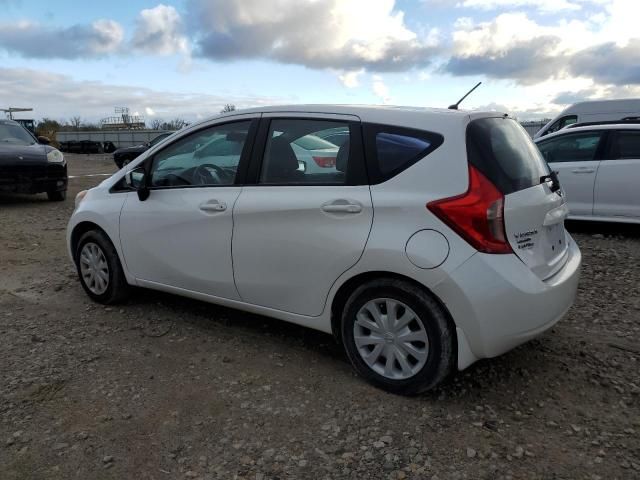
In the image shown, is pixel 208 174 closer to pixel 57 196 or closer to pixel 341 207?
pixel 341 207

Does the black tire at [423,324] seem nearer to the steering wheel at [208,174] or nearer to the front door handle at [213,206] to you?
the front door handle at [213,206]

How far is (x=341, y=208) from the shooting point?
3141mm

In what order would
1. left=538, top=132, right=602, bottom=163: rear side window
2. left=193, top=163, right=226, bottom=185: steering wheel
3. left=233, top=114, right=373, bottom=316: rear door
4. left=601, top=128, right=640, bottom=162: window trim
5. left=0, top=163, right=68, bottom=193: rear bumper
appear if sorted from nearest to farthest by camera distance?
left=233, top=114, right=373, bottom=316: rear door
left=193, top=163, right=226, bottom=185: steering wheel
left=601, top=128, right=640, bottom=162: window trim
left=538, top=132, right=602, bottom=163: rear side window
left=0, top=163, right=68, bottom=193: rear bumper

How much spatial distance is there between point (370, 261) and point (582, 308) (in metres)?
2.41

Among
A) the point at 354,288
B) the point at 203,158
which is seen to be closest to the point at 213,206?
the point at 203,158

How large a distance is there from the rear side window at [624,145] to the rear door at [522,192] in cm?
445

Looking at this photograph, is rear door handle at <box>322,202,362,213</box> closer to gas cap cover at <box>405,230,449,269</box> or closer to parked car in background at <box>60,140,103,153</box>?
gas cap cover at <box>405,230,449,269</box>

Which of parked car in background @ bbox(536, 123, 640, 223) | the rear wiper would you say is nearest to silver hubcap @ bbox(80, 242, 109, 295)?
the rear wiper

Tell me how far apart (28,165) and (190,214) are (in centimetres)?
770

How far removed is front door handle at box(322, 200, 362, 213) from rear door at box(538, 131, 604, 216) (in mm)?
5132

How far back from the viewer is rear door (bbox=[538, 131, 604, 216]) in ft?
23.9

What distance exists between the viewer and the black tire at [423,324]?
2.91 meters

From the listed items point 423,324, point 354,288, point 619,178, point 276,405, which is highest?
point 619,178

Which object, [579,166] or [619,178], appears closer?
[619,178]
